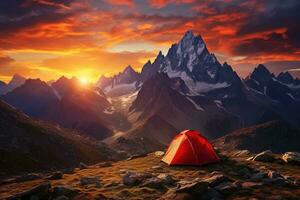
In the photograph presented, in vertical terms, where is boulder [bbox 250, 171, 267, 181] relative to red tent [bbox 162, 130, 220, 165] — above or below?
below

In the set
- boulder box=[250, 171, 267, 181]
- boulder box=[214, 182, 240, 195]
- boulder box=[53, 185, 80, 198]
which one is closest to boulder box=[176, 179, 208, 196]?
boulder box=[214, 182, 240, 195]

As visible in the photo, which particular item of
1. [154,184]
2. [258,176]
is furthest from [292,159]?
[154,184]

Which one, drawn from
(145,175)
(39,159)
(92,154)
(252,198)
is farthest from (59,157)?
(252,198)

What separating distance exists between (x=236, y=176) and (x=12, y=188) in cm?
1786

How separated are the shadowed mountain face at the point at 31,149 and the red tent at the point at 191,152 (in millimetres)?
57583

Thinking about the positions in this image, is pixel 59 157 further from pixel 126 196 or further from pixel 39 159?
pixel 126 196

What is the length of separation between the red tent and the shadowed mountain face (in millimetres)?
57583

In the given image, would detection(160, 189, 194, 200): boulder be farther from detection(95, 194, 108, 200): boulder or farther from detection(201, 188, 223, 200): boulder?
detection(95, 194, 108, 200): boulder

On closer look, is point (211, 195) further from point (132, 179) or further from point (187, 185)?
point (132, 179)

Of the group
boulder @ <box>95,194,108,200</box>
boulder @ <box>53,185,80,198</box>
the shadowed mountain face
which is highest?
boulder @ <box>53,185,80,198</box>

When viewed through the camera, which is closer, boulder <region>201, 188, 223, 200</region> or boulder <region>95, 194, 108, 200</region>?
boulder <region>201, 188, 223, 200</region>

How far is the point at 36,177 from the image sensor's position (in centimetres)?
3444

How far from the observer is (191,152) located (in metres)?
32.6

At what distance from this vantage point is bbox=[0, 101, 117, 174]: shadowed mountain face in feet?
289
